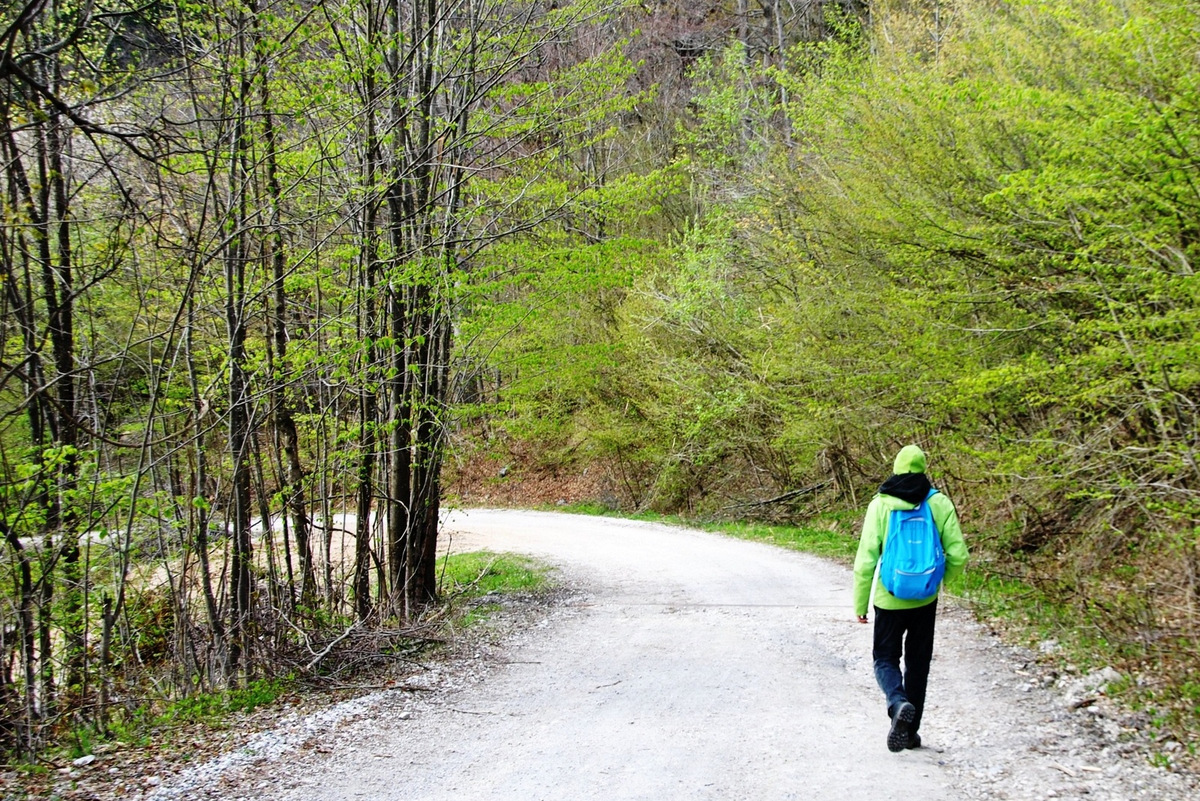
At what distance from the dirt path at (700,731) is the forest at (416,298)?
0.93 metres

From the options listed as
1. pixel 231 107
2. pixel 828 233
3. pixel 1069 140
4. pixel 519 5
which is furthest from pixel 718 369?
pixel 231 107

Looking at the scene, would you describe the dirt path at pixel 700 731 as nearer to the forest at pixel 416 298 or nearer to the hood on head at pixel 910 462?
the forest at pixel 416 298

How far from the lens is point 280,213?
23.9ft

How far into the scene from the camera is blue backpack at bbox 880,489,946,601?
4562mm

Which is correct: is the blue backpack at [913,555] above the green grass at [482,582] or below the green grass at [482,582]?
above

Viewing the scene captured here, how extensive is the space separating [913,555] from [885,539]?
0.60 ft

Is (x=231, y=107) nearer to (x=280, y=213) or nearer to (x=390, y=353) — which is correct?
(x=280, y=213)

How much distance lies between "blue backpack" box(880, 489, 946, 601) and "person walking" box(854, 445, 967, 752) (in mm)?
39

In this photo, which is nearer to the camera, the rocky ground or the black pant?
the rocky ground

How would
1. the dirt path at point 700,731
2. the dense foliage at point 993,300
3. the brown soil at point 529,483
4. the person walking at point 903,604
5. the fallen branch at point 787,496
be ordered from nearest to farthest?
the dirt path at point 700,731, the person walking at point 903,604, the dense foliage at point 993,300, the fallen branch at point 787,496, the brown soil at point 529,483

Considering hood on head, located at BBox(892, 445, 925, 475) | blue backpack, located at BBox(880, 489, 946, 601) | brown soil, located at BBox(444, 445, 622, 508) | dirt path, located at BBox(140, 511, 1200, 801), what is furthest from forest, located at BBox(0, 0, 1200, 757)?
brown soil, located at BBox(444, 445, 622, 508)

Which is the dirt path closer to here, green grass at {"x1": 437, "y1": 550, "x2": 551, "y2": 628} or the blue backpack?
the blue backpack

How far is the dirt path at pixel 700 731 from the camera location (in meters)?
4.39

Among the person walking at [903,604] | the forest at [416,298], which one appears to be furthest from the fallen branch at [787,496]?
the person walking at [903,604]
